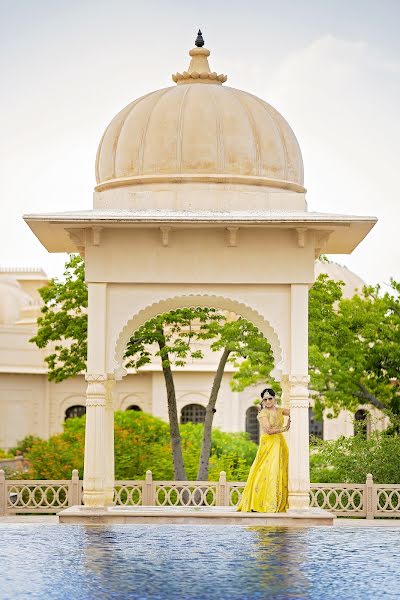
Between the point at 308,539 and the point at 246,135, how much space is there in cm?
563

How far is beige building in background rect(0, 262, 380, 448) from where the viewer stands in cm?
3753

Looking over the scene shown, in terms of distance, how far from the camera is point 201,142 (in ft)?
49.4

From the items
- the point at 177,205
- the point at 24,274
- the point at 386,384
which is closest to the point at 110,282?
the point at 177,205

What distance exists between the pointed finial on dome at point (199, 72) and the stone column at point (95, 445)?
4.49 meters

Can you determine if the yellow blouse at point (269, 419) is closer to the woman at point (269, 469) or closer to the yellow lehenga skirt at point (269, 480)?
the woman at point (269, 469)

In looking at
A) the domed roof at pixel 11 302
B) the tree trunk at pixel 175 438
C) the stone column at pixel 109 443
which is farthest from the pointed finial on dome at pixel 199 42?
the domed roof at pixel 11 302

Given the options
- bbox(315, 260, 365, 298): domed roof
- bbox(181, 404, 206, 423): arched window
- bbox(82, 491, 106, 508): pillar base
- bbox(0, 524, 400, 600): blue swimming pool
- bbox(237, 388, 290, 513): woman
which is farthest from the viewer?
bbox(181, 404, 206, 423): arched window

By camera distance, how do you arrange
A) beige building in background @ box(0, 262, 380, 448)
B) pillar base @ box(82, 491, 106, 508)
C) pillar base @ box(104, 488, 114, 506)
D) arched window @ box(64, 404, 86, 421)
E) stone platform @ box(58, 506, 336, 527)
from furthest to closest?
arched window @ box(64, 404, 86, 421) < beige building in background @ box(0, 262, 380, 448) < pillar base @ box(104, 488, 114, 506) < pillar base @ box(82, 491, 106, 508) < stone platform @ box(58, 506, 336, 527)

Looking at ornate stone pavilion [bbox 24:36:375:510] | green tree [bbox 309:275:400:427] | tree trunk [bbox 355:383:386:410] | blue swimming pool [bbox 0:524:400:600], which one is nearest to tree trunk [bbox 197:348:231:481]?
green tree [bbox 309:275:400:427]

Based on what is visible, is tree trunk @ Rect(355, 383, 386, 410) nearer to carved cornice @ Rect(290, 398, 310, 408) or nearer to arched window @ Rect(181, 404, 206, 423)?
carved cornice @ Rect(290, 398, 310, 408)

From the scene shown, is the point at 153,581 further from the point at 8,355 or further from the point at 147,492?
the point at 8,355

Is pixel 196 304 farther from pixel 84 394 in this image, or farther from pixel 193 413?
pixel 84 394

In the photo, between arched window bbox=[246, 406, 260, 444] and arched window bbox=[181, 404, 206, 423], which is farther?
arched window bbox=[246, 406, 260, 444]

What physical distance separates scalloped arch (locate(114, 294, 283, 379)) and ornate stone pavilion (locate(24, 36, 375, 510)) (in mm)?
27
